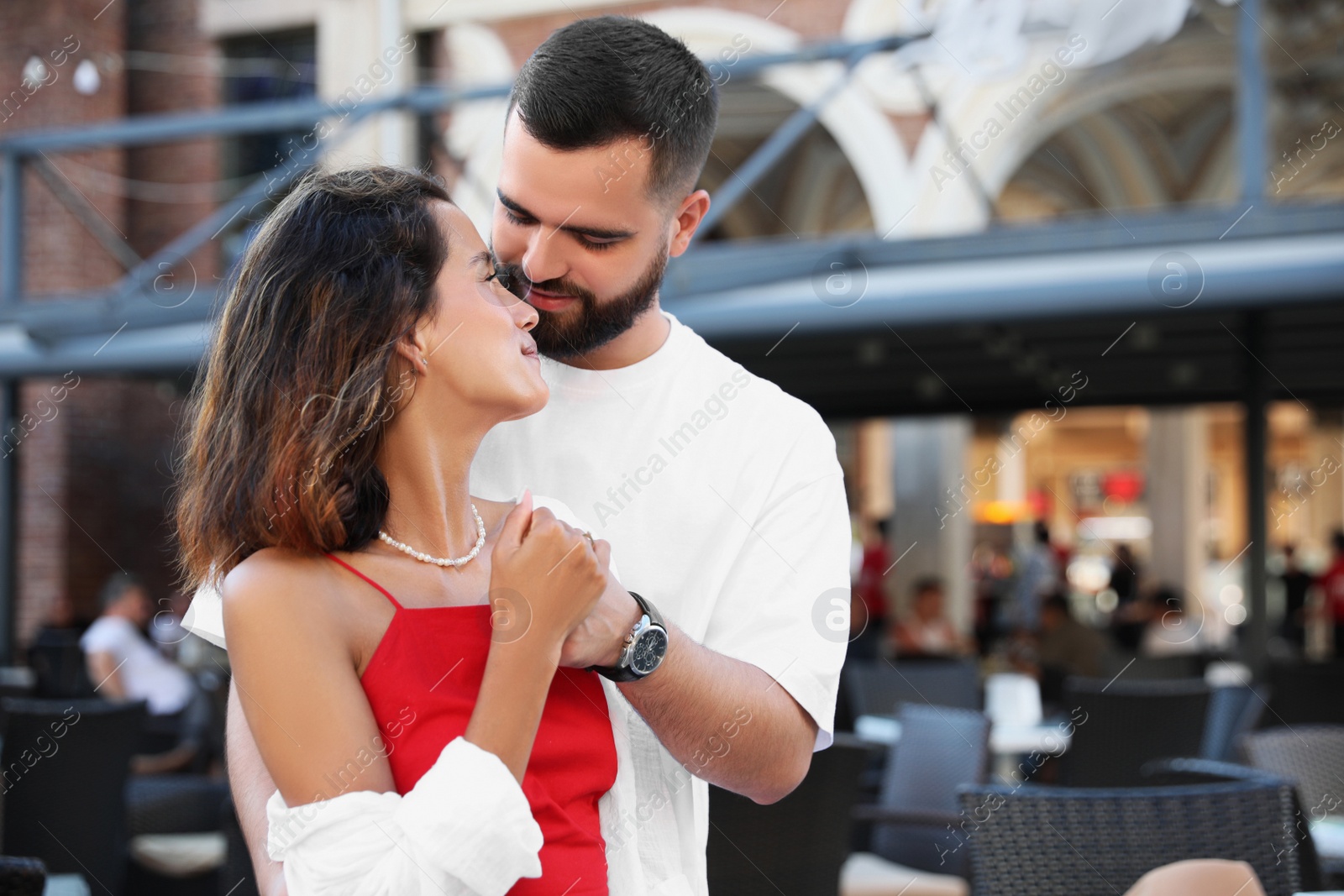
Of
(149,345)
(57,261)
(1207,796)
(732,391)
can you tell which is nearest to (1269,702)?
(1207,796)

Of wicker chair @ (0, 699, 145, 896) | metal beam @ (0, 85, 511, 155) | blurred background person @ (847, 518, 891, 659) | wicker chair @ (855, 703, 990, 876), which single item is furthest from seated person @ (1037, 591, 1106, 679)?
wicker chair @ (0, 699, 145, 896)

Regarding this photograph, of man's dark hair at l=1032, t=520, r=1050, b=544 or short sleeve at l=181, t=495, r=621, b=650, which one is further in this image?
man's dark hair at l=1032, t=520, r=1050, b=544

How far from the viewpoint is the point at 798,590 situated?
1.39 meters

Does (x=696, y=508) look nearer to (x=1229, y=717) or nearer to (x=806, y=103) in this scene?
(x=1229, y=717)

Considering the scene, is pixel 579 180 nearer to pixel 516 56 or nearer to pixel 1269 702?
pixel 1269 702

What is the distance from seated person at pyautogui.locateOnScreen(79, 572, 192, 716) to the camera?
20.1 feet

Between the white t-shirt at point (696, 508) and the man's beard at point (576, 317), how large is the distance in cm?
6

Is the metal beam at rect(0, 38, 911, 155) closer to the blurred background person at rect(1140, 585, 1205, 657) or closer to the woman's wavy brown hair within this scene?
the blurred background person at rect(1140, 585, 1205, 657)

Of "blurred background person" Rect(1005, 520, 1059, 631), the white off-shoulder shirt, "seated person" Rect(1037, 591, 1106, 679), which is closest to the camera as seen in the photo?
the white off-shoulder shirt

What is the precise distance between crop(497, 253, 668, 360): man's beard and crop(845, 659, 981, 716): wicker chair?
4422mm

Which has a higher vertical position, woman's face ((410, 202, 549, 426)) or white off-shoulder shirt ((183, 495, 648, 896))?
woman's face ((410, 202, 549, 426))

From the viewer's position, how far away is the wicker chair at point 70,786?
371 cm

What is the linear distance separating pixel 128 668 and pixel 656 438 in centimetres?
542

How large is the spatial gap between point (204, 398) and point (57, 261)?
1021 centimetres
